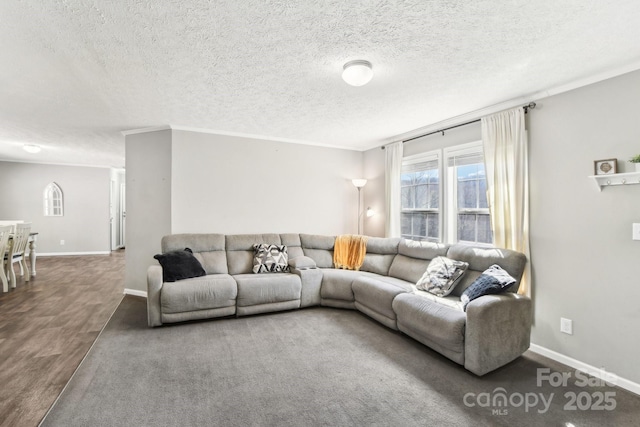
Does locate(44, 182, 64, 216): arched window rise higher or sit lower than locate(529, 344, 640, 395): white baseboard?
higher

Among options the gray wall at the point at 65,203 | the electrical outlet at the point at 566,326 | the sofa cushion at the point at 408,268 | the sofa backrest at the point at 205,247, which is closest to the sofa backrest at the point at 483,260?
the sofa cushion at the point at 408,268

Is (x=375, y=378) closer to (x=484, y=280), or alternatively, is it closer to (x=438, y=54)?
(x=484, y=280)

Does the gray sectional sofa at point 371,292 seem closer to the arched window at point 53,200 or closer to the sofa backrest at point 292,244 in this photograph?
the sofa backrest at point 292,244

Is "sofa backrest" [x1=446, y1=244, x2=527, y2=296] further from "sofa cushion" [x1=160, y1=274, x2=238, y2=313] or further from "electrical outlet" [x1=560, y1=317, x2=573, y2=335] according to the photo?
"sofa cushion" [x1=160, y1=274, x2=238, y2=313]

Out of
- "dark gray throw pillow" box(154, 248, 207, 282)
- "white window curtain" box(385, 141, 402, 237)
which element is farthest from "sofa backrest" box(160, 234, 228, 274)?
"white window curtain" box(385, 141, 402, 237)

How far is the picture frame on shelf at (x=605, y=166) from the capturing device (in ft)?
7.93

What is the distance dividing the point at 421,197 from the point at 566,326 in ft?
7.40

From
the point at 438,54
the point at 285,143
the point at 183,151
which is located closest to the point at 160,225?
the point at 183,151

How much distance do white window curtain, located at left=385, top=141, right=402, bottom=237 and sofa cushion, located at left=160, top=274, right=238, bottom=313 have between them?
2.57 meters

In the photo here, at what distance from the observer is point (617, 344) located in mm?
2402

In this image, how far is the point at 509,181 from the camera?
3.12 metres

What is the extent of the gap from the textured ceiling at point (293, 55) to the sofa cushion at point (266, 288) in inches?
80.9

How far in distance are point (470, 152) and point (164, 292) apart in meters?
3.93

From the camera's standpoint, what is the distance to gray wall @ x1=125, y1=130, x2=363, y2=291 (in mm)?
4324
